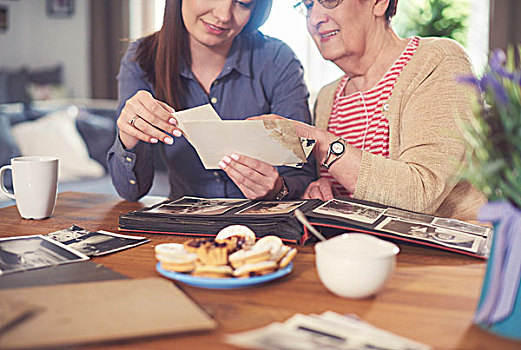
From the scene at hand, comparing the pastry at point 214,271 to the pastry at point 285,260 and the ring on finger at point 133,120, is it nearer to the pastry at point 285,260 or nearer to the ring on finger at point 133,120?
the pastry at point 285,260

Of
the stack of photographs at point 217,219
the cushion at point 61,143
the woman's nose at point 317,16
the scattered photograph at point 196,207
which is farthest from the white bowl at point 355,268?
the cushion at point 61,143

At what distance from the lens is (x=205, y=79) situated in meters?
1.73

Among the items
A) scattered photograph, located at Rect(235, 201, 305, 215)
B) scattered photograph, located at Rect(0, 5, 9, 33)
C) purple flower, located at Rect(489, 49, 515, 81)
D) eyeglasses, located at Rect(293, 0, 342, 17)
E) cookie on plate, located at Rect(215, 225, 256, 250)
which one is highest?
scattered photograph, located at Rect(0, 5, 9, 33)

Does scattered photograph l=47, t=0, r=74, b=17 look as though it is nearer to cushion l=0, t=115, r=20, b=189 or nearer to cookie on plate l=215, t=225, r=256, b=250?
cushion l=0, t=115, r=20, b=189

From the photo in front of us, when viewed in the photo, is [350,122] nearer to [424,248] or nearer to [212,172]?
[212,172]

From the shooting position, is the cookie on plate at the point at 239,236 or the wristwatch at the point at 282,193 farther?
the wristwatch at the point at 282,193

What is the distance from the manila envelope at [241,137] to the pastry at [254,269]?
41cm

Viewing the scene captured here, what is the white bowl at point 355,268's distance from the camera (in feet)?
2.34

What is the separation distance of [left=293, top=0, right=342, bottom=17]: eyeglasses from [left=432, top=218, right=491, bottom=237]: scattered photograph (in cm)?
65

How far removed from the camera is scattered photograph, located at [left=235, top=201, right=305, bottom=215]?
1.09 meters

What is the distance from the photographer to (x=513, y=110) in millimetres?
583

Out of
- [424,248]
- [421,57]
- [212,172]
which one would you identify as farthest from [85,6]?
[424,248]

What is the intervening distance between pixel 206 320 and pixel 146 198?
102 centimetres

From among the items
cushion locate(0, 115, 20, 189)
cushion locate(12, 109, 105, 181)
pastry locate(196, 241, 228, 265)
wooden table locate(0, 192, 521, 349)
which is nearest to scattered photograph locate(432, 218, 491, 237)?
wooden table locate(0, 192, 521, 349)
